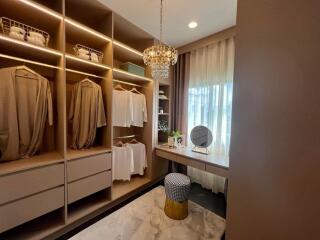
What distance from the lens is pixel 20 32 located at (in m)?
1.47

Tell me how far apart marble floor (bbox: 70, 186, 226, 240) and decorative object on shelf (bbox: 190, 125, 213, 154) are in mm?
913

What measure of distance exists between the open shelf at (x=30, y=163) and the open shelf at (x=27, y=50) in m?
1.12

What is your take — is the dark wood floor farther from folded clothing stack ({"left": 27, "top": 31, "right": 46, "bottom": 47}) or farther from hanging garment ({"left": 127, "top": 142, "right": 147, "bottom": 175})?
folded clothing stack ({"left": 27, "top": 31, "right": 46, "bottom": 47})

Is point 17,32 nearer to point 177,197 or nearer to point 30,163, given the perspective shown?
point 30,163

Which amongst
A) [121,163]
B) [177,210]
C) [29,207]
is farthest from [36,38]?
[177,210]

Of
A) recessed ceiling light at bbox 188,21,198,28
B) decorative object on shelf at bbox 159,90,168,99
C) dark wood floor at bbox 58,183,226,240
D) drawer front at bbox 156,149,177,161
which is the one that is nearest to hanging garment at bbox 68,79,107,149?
dark wood floor at bbox 58,183,226,240

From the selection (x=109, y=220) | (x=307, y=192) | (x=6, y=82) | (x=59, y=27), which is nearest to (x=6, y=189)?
(x=6, y=82)

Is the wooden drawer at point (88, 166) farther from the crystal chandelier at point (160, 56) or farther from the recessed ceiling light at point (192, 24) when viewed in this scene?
the recessed ceiling light at point (192, 24)

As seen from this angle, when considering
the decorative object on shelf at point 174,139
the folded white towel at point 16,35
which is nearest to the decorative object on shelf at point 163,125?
the decorative object on shelf at point 174,139

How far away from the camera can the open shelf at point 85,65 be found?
5.98 feet

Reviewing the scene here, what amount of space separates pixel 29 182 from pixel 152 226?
4.64 feet

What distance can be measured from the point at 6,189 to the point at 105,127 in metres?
1.16

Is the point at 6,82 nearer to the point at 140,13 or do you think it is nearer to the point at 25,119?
the point at 25,119

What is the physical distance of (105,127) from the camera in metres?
2.22
